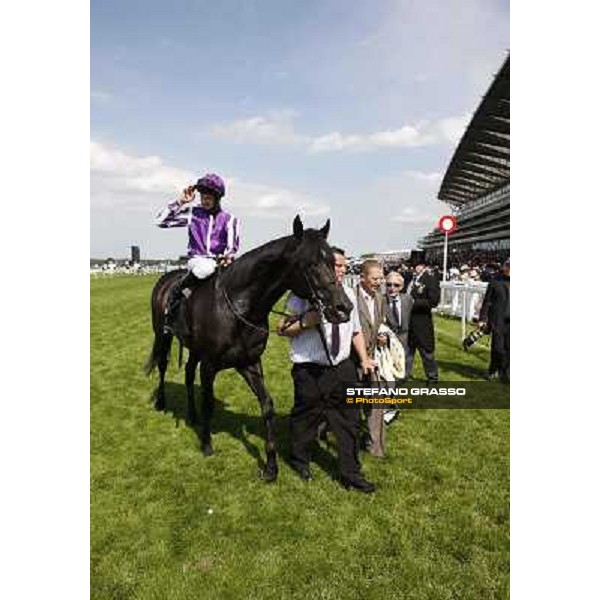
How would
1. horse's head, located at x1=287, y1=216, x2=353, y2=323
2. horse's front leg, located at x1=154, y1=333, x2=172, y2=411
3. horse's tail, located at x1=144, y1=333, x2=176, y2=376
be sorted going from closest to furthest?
horse's head, located at x1=287, y1=216, x2=353, y2=323, horse's front leg, located at x1=154, y1=333, x2=172, y2=411, horse's tail, located at x1=144, y1=333, x2=176, y2=376

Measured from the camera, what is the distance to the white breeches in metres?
5.09

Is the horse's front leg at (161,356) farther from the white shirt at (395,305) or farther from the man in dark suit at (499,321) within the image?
the man in dark suit at (499,321)

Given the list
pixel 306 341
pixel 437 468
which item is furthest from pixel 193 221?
pixel 437 468

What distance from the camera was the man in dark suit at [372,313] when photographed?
185 inches

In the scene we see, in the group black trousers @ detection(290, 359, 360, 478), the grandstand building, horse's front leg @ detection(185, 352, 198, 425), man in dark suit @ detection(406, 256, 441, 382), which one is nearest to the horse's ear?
black trousers @ detection(290, 359, 360, 478)

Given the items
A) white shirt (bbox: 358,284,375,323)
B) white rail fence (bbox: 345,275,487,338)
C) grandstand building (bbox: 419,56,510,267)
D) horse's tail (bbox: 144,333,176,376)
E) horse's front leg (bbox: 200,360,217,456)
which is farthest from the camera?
grandstand building (bbox: 419,56,510,267)

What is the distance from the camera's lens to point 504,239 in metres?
33.9

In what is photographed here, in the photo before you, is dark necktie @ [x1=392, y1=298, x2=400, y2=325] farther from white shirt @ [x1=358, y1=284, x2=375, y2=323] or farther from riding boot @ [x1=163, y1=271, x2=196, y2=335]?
riding boot @ [x1=163, y1=271, x2=196, y2=335]

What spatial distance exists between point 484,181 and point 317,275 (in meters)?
42.6

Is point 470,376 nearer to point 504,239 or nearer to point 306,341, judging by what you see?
point 306,341

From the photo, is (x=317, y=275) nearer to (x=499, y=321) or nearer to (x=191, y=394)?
(x=191, y=394)

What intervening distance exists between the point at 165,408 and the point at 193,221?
290 cm

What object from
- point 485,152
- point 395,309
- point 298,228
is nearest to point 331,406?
point 298,228

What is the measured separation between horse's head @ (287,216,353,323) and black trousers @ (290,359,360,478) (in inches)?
Result: 31.1
